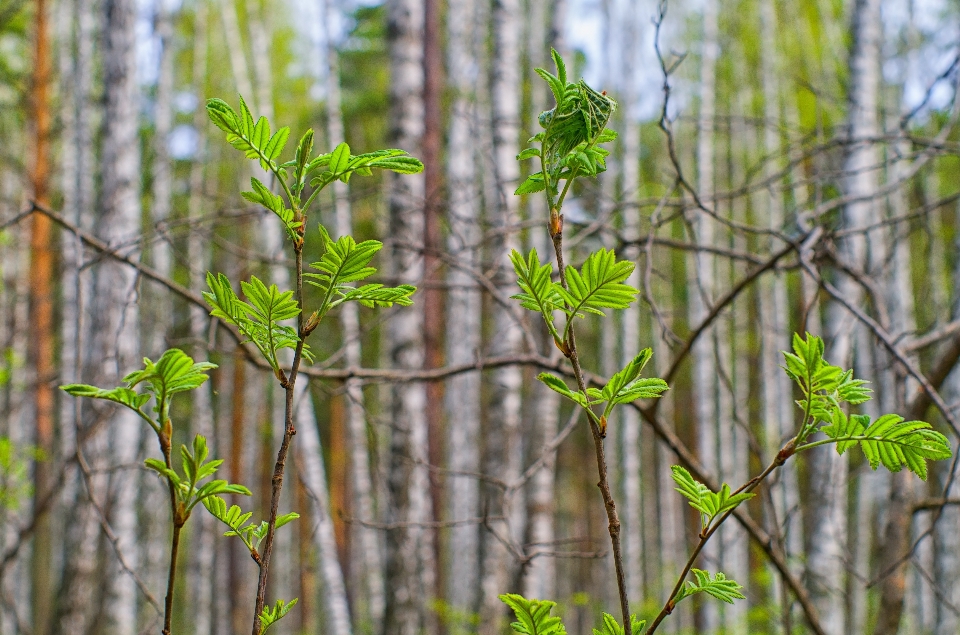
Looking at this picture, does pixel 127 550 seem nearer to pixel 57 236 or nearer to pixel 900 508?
pixel 900 508

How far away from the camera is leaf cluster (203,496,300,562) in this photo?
63 cm

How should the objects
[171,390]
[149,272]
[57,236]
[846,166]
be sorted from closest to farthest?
1. [171,390]
2. [149,272]
3. [846,166]
4. [57,236]

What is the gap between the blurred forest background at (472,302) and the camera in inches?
63.7

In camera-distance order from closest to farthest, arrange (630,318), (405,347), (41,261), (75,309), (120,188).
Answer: (405,347)
(120,188)
(75,309)
(41,261)
(630,318)

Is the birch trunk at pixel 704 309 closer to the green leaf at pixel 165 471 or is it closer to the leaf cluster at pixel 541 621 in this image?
the leaf cluster at pixel 541 621

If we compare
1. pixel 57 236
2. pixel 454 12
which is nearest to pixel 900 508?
pixel 454 12

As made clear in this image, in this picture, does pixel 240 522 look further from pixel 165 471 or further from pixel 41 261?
pixel 41 261

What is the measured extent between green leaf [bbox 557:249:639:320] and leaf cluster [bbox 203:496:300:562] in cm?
31

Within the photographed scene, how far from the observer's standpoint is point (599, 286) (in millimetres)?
591

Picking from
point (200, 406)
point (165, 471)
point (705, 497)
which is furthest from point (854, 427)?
point (200, 406)

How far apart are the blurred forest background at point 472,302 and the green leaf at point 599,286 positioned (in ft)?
1.30

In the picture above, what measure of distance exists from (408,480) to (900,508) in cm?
279

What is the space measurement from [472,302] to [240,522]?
7.52 m

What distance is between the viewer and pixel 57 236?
1169cm
